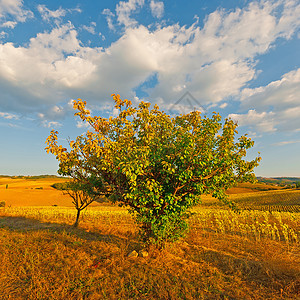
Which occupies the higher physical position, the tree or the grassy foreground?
the tree

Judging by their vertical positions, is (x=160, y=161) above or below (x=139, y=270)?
above

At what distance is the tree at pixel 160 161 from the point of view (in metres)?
9.09

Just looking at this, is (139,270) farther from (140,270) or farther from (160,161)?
(160,161)

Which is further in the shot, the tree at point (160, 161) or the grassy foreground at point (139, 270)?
the tree at point (160, 161)

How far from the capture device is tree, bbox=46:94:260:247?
9.09 m

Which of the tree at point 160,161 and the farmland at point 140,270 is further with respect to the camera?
the tree at point 160,161

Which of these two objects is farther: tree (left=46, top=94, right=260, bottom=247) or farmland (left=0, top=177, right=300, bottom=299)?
tree (left=46, top=94, right=260, bottom=247)

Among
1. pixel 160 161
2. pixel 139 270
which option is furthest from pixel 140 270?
pixel 160 161

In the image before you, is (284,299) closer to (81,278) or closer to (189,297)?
(189,297)

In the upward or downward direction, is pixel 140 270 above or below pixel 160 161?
below

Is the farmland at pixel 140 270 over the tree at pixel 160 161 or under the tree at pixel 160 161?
under

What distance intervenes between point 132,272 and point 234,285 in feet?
15.2

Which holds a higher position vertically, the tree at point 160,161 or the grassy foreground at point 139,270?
the tree at point 160,161

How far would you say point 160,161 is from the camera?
9797 millimetres
